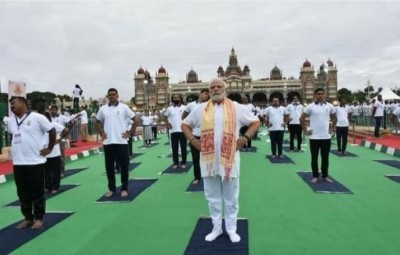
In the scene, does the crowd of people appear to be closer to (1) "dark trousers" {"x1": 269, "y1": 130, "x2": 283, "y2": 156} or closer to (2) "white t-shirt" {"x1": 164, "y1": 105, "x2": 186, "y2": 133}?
(2) "white t-shirt" {"x1": 164, "y1": 105, "x2": 186, "y2": 133}

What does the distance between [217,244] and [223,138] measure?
1072mm

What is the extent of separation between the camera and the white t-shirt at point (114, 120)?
6.47 metres

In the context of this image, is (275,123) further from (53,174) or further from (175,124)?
(53,174)

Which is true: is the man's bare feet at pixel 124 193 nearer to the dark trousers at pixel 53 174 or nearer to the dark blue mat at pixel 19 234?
the dark blue mat at pixel 19 234

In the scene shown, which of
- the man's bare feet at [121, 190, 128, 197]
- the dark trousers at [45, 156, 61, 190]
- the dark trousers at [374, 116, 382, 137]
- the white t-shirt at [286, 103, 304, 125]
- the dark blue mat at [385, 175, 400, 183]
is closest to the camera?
the man's bare feet at [121, 190, 128, 197]

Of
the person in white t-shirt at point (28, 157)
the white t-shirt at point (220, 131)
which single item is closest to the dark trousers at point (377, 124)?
the white t-shirt at point (220, 131)

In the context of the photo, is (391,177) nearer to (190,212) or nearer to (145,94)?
(190,212)

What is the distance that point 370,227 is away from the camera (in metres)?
4.57

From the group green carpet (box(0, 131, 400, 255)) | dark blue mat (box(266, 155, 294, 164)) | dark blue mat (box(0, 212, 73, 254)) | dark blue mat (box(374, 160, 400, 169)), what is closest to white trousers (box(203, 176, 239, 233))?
green carpet (box(0, 131, 400, 255))

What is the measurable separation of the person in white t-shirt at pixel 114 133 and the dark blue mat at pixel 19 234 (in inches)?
50.3

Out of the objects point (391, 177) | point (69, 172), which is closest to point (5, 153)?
point (69, 172)

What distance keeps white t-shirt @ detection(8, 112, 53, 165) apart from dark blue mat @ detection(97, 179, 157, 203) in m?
1.60

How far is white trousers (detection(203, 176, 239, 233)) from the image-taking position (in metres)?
4.16

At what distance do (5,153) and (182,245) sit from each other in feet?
30.9
